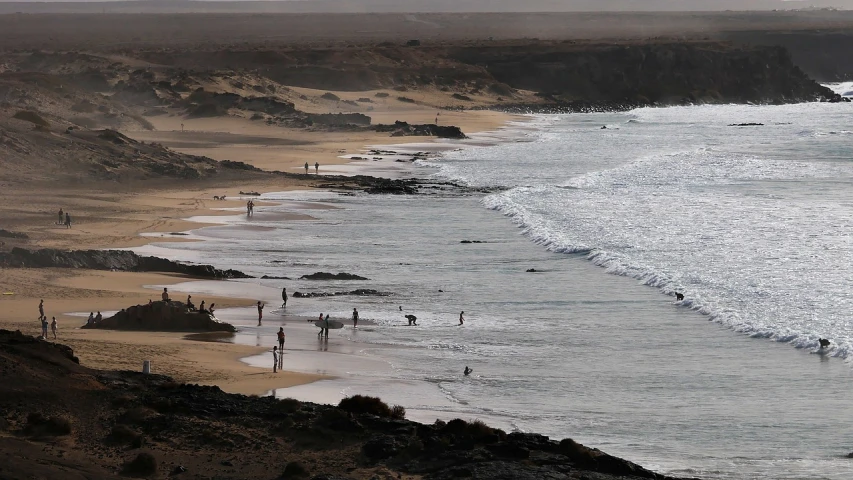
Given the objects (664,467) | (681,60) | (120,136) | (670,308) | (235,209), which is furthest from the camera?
(681,60)

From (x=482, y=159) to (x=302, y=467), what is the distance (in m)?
55.8

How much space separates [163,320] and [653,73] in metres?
126

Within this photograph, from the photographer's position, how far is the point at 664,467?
17.9 m

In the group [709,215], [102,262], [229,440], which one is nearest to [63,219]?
[102,262]

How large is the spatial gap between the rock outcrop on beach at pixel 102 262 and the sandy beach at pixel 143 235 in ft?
1.84

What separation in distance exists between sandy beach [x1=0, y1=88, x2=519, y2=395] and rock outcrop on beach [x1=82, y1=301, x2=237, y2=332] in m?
0.42

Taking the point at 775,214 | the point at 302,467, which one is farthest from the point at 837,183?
the point at 302,467

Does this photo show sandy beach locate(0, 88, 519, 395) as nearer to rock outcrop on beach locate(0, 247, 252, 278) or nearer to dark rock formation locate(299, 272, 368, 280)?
rock outcrop on beach locate(0, 247, 252, 278)

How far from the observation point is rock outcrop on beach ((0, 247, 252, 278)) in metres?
31.7

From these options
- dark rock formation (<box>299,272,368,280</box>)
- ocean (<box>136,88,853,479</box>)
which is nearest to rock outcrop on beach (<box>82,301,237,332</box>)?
ocean (<box>136,88,853,479</box>)

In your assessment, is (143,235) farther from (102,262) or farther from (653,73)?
(653,73)

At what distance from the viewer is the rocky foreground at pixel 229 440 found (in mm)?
15758

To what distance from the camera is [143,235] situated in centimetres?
3850

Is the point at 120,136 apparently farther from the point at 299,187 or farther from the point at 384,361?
the point at 384,361
